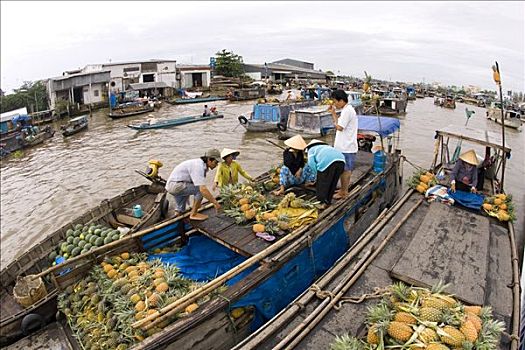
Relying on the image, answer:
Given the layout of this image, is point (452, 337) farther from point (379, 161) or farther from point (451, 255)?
point (379, 161)

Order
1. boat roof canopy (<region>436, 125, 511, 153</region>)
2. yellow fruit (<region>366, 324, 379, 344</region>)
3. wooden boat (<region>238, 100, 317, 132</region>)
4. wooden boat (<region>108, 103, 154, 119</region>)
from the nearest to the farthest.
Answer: yellow fruit (<region>366, 324, 379, 344</region>) → boat roof canopy (<region>436, 125, 511, 153</region>) → wooden boat (<region>238, 100, 317, 132</region>) → wooden boat (<region>108, 103, 154, 119</region>)

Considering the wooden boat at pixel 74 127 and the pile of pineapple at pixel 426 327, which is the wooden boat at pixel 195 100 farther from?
the pile of pineapple at pixel 426 327

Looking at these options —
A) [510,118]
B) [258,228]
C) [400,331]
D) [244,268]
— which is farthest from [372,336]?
[510,118]

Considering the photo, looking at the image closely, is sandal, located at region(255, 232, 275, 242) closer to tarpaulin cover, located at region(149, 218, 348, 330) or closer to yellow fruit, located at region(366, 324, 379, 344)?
tarpaulin cover, located at region(149, 218, 348, 330)

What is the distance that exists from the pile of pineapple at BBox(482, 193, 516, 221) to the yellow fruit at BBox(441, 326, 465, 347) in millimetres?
4114

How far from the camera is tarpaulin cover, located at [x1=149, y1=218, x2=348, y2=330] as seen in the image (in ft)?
13.6

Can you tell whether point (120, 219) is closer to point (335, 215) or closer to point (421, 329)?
point (335, 215)

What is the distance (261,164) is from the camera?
1491cm

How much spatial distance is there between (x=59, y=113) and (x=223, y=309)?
97.2 feet

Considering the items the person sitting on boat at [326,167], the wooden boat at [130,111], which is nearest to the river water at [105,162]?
the wooden boat at [130,111]

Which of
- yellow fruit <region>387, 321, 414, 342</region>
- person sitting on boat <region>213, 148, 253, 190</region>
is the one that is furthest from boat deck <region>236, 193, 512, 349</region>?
person sitting on boat <region>213, 148, 253, 190</region>

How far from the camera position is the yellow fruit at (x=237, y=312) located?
385 centimetres

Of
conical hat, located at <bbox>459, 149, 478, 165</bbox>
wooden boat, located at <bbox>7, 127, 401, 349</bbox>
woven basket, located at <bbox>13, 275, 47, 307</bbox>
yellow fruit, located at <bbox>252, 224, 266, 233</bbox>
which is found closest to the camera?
wooden boat, located at <bbox>7, 127, 401, 349</bbox>

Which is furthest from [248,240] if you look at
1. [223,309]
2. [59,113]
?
[59,113]
